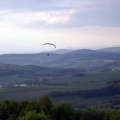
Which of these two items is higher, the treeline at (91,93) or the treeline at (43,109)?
the treeline at (91,93)

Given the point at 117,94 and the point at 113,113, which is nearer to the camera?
the point at 113,113

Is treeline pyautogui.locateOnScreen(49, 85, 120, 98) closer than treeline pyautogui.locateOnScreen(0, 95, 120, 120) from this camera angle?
No

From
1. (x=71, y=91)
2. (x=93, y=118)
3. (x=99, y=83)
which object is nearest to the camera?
(x=93, y=118)

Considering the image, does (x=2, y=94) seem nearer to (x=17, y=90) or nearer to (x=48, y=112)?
(x=17, y=90)

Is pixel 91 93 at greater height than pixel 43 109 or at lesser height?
greater

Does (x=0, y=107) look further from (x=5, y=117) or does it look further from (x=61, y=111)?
(x=61, y=111)

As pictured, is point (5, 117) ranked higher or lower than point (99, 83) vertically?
lower

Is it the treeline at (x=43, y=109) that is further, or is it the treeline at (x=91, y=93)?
the treeline at (x=91, y=93)

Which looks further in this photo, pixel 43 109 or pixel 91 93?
pixel 91 93

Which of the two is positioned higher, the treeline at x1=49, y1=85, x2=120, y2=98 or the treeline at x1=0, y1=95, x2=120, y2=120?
the treeline at x1=49, y1=85, x2=120, y2=98

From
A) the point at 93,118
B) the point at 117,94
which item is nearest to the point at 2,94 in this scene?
the point at 117,94

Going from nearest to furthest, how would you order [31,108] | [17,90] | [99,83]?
[31,108]
[17,90]
[99,83]
